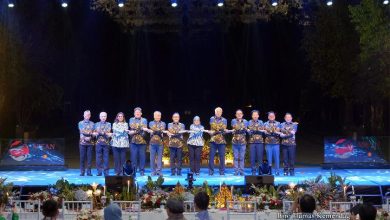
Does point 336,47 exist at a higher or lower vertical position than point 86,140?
higher

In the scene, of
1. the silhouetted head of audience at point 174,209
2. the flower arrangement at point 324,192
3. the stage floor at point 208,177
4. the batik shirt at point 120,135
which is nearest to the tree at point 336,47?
the stage floor at point 208,177

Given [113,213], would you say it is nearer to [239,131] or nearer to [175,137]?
[175,137]

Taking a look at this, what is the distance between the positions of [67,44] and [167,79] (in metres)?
3.65

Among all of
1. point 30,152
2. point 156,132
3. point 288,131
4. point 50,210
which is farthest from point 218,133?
point 50,210

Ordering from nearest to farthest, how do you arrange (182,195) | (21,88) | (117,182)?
(182,195)
(117,182)
(21,88)

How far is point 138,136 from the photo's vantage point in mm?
12344

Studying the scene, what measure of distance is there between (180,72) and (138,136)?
8.76 meters

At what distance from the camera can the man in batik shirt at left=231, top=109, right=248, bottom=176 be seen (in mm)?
12430

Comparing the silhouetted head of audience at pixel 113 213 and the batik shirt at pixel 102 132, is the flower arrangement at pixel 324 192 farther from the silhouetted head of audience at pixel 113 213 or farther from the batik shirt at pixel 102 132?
the batik shirt at pixel 102 132

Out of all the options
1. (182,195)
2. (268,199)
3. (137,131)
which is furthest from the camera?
(137,131)

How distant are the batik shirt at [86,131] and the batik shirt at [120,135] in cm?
49

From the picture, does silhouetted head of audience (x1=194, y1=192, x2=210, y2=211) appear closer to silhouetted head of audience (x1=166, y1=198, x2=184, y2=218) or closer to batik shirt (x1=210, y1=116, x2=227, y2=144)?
silhouetted head of audience (x1=166, y1=198, x2=184, y2=218)

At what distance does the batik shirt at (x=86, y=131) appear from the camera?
40.1ft

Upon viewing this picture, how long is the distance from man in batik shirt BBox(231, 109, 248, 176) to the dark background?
6715 mm
